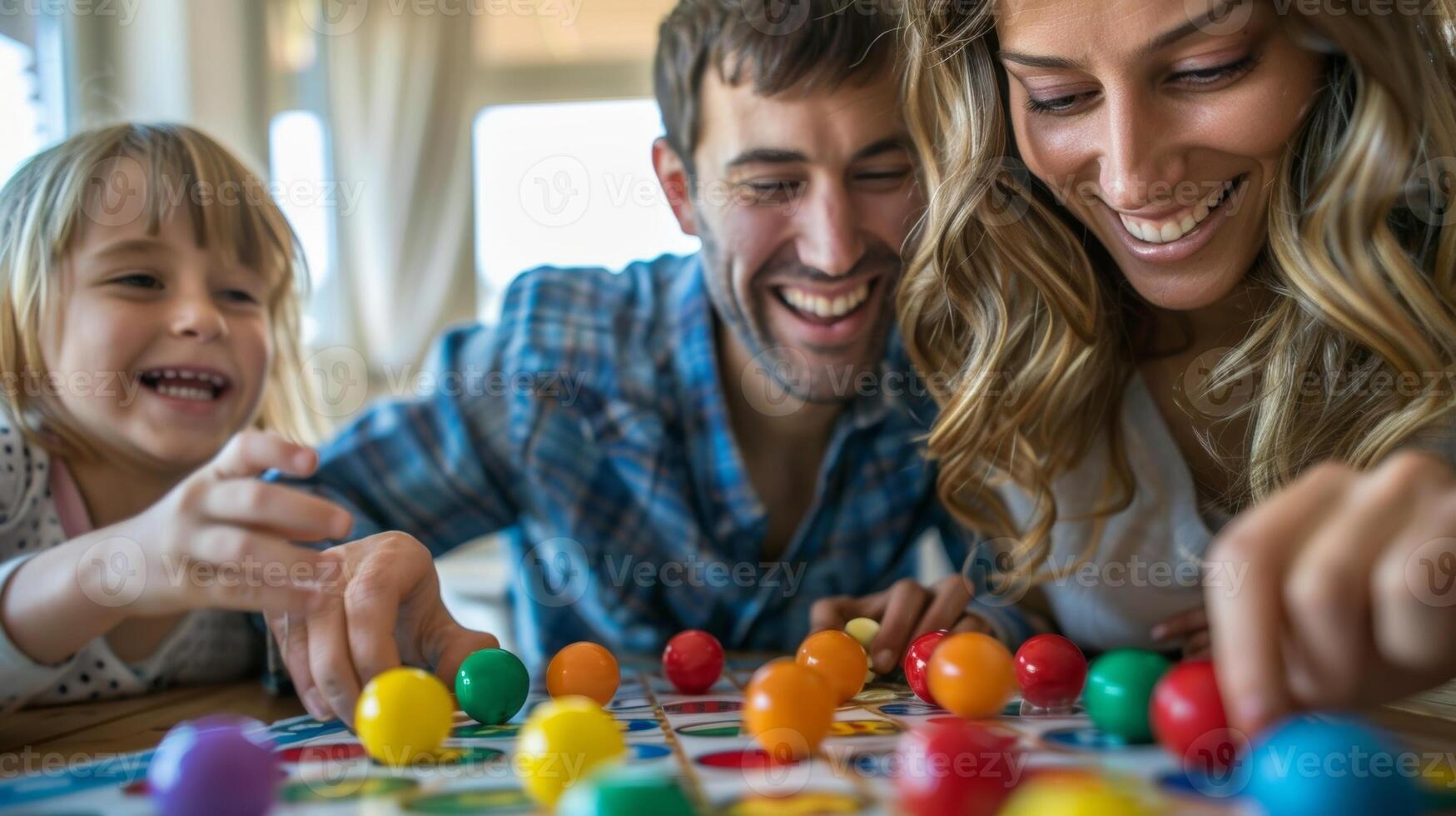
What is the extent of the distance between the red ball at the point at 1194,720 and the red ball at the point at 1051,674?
0.63 feet

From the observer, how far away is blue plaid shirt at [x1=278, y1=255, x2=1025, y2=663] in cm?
155

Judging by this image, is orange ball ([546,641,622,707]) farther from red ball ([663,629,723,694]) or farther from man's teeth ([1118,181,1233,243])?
man's teeth ([1118,181,1233,243])

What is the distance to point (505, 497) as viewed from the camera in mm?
1612

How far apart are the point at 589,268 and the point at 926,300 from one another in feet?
2.14

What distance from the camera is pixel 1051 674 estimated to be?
0.95m

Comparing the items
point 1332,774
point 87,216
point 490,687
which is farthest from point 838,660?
point 87,216

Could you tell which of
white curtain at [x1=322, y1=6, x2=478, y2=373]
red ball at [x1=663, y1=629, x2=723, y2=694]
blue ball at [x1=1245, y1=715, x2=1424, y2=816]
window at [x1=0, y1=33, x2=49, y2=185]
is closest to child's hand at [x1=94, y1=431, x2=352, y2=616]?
red ball at [x1=663, y1=629, x2=723, y2=694]

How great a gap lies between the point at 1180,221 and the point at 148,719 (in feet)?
3.78

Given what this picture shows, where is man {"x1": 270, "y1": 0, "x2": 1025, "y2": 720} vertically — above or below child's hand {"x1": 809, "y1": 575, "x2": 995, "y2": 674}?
above

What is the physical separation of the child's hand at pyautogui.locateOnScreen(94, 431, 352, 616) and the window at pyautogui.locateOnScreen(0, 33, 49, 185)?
1498mm

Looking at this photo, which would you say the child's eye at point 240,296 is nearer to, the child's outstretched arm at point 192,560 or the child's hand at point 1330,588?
the child's outstretched arm at point 192,560

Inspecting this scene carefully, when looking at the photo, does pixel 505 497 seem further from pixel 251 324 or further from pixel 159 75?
pixel 159 75

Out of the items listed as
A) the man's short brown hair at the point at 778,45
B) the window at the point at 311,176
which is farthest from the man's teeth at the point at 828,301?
the window at the point at 311,176

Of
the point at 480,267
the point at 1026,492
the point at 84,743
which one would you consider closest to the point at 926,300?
the point at 1026,492
